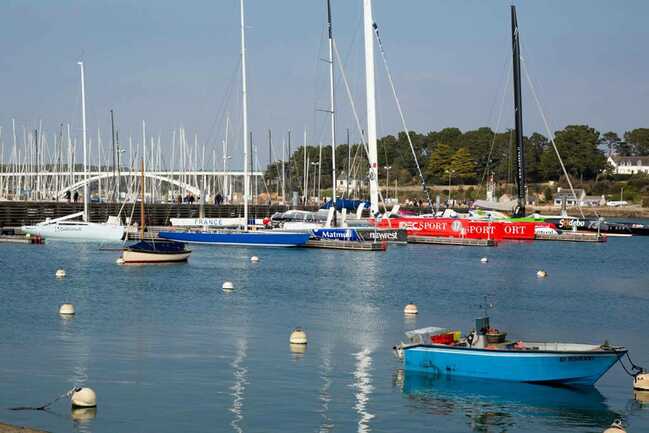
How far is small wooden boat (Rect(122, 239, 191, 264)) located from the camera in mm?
62062

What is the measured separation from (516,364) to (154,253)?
38073mm

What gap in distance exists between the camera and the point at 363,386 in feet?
90.5

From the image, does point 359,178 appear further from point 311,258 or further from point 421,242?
point 311,258

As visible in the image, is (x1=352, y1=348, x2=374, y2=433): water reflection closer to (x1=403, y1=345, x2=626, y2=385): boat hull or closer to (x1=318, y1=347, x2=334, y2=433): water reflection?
(x1=318, y1=347, x2=334, y2=433): water reflection

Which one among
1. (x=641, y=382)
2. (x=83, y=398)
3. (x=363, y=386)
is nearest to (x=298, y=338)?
(x=363, y=386)

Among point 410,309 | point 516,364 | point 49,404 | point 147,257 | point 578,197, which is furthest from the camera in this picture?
point 578,197

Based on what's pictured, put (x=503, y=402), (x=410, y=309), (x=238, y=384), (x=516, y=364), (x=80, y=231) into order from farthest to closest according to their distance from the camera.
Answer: (x=80, y=231), (x=410, y=309), (x=516, y=364), (x=238, y=384), (x=503, y=402)

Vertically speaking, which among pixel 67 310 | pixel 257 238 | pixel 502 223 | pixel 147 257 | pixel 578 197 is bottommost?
pixel 67 310

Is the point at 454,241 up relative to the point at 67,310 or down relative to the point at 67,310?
up

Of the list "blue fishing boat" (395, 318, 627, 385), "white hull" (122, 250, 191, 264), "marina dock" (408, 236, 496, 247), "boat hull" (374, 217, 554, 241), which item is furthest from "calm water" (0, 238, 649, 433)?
"boat hull" (374, 217, 554, 241)

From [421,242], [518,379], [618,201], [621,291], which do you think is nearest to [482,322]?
[518,379]

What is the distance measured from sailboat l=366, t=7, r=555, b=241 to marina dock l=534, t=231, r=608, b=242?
635 mm

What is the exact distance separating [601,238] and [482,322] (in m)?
66.2

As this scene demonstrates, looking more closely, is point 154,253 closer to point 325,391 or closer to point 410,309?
point 410,309
